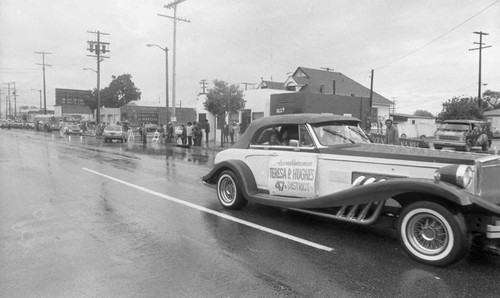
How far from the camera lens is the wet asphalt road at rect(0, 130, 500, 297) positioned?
3879 millimetres

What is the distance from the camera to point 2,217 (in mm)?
6578

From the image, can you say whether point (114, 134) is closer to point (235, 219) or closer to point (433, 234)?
point (235, 219)

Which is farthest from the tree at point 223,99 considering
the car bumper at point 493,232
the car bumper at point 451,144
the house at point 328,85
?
the car bumper at point 493,232

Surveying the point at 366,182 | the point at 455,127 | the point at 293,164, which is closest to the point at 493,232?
the point at 366,182

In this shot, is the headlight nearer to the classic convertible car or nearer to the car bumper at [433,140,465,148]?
the classic convertible car

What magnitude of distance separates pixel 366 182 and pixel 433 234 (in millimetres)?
1073

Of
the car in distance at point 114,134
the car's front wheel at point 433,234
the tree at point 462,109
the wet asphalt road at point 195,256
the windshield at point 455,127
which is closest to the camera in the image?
the wet asphalt road at point 195,256

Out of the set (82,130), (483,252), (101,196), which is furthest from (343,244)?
(82,130)

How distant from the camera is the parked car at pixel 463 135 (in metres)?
22.8

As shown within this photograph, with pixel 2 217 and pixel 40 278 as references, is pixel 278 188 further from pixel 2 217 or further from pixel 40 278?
pixel 2 217

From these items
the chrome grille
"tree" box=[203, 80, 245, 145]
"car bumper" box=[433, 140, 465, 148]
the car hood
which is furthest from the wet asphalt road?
"car bumper" box=[433, 140, 465, 148]

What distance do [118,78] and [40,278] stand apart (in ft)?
303

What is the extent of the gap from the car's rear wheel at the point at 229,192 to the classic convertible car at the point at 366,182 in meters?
0.02

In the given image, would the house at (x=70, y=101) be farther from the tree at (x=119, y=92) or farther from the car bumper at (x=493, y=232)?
the car bumper at (x=493, y=232)
